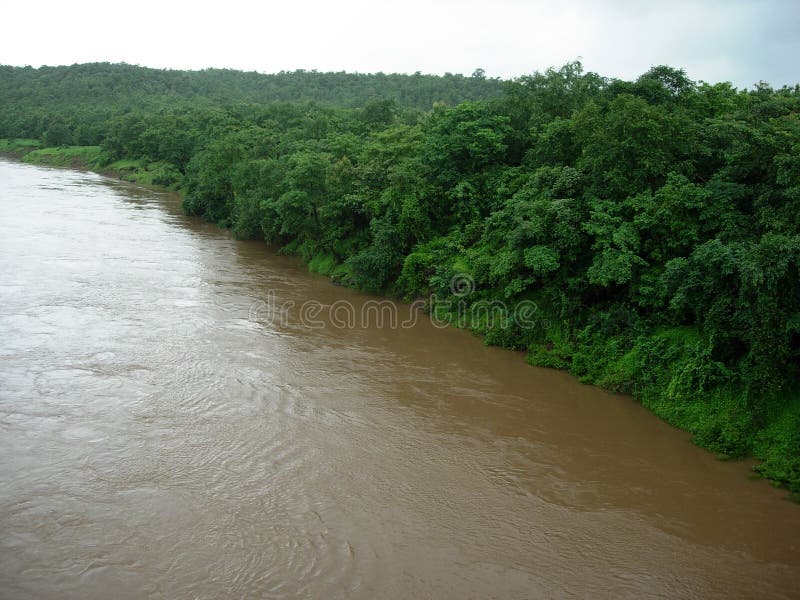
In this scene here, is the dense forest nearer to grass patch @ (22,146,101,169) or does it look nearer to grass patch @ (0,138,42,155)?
grass patch @ (22,146,101,169)

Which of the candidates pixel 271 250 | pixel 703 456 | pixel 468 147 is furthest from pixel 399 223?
pixel 703 456

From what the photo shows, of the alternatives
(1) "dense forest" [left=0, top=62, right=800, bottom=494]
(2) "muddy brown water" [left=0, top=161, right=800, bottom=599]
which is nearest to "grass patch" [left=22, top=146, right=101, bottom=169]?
(1) "dense forest" [left=0, top=62, right=800, bottom=494]

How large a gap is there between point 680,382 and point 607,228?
14.4 feet

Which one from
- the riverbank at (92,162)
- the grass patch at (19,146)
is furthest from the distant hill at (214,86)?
the riverbank at (92,162)

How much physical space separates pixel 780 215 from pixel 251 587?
12996 mm

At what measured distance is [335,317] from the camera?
20.6 m

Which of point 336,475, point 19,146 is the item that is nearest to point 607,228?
point 336,475

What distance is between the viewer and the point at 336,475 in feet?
37.8

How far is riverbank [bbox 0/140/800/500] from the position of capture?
11977 mm

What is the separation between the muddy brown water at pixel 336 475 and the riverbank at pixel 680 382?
0.41 metres

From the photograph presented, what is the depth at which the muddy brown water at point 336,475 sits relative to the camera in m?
9.11

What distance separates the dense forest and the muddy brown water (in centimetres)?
117

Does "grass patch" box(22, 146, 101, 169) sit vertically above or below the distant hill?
below

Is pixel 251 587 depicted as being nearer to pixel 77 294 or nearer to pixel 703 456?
pixel 703 456
